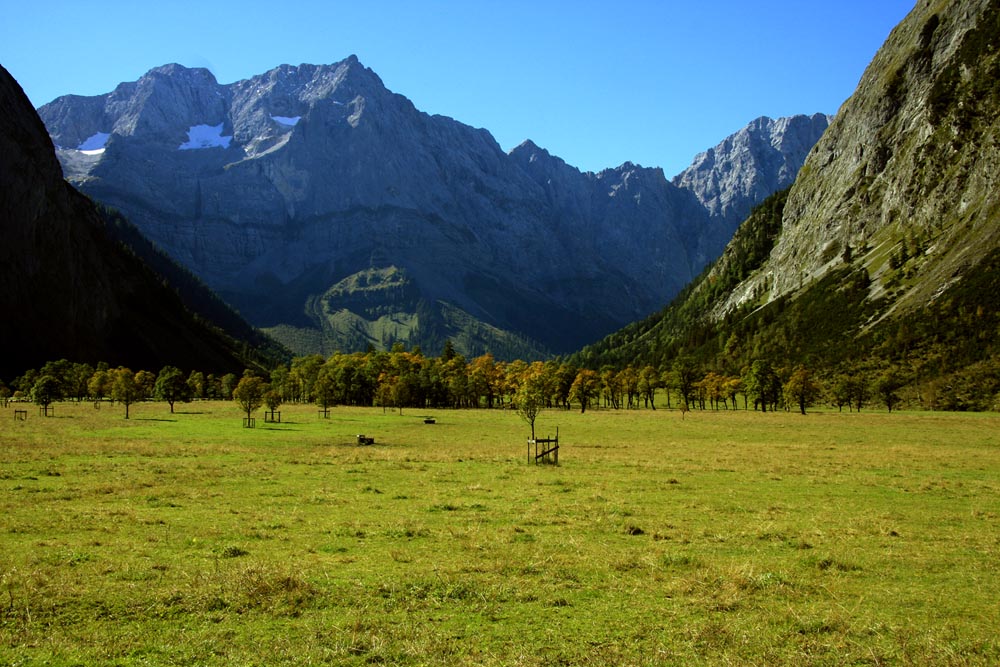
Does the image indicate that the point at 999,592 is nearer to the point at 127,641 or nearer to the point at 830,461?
the point at 127,641

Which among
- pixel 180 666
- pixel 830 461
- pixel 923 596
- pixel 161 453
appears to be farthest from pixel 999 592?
pixel 161 453

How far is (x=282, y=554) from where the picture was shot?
20938 millimetres

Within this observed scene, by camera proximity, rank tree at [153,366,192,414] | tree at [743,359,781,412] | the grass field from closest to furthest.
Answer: the grass field < tree at [153,366,192,414] < tree at [743,359,781,412]

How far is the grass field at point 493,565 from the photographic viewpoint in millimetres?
13562

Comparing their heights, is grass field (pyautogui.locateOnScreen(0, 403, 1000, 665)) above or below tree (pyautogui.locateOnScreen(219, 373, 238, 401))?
below

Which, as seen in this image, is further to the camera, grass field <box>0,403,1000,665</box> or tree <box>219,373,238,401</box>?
tree <box>219,373,238,401</box>

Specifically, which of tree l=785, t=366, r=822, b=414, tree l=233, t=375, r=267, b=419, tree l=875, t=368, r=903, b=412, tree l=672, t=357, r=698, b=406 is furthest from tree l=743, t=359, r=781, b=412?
tree l=233, t=375, r=267, b=419

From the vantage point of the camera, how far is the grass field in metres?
13.6

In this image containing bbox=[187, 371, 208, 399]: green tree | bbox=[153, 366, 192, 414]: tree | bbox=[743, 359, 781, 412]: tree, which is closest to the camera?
bbox=[153, 366, 192, 414]: tree

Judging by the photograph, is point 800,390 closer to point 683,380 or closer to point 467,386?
point 683,380

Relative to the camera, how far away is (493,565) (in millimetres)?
19656

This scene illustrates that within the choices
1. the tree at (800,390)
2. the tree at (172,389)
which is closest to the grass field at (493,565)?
the tree at (172,389)

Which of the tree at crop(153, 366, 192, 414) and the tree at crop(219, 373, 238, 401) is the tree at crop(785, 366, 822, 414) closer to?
the tree at crop(153, 366, 192, 414)

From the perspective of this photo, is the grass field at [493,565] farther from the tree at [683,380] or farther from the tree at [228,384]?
the tree at [228,384]
